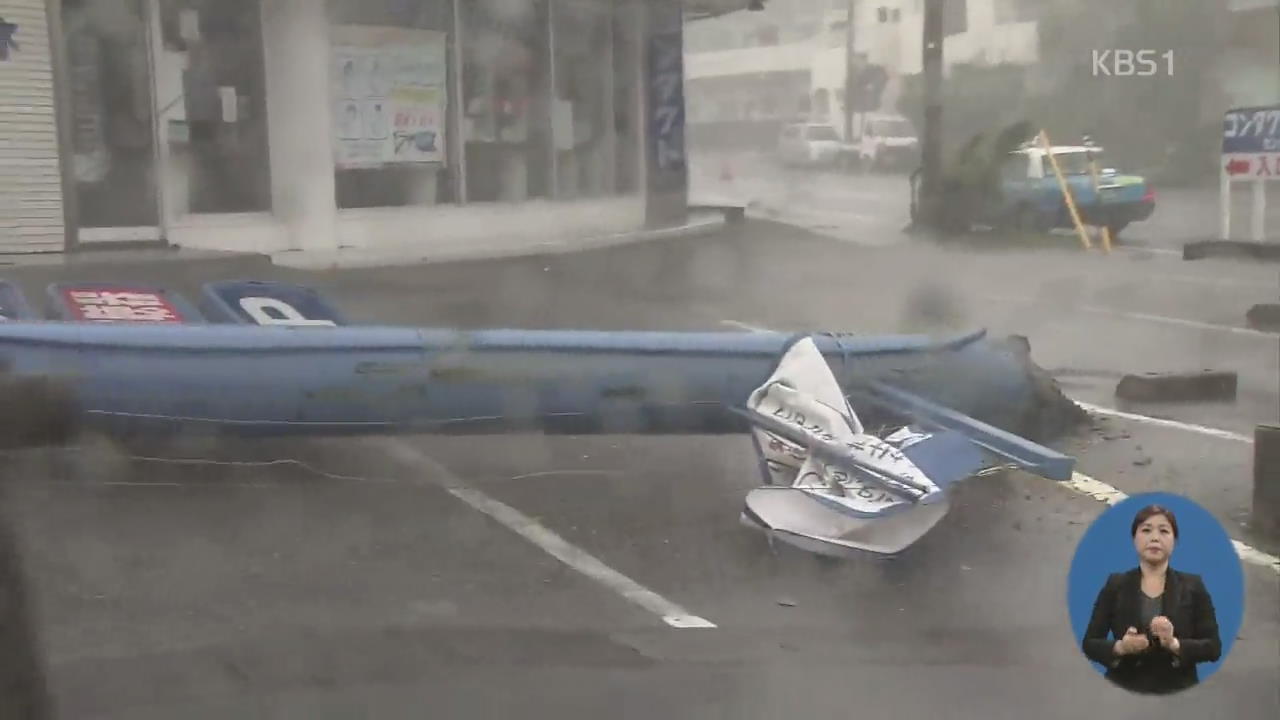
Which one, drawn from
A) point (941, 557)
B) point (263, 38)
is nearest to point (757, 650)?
point (941, 557)

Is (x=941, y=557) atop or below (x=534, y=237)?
below

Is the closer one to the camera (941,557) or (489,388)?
(941,557)

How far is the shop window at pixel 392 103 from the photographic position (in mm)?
5109

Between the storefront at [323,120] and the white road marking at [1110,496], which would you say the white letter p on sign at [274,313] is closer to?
the storefront at [323,120]

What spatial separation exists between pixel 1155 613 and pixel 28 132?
3922 millimetres

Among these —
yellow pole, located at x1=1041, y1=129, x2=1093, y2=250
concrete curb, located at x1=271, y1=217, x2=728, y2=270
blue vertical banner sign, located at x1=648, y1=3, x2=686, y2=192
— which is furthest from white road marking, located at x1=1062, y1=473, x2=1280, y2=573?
concrete curb, located at x1=271, y1=217, x2=728, y2=270

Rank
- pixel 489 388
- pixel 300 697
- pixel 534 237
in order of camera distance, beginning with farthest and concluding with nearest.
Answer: pixel 534 237, pixel 489 388, pixel 300 697

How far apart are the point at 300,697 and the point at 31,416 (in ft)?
2.15

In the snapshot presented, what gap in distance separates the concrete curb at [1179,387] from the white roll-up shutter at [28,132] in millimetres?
3422

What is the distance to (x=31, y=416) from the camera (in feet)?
5.29

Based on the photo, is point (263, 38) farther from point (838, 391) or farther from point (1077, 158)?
point (1077, 158)

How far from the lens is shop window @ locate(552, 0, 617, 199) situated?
6220 millimetres

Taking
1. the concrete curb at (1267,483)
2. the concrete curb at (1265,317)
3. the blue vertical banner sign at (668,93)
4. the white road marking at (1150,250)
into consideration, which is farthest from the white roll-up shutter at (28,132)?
Answer: the white road marking at (1150,250)

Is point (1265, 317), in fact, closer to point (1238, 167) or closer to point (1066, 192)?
point (1066, 192)
